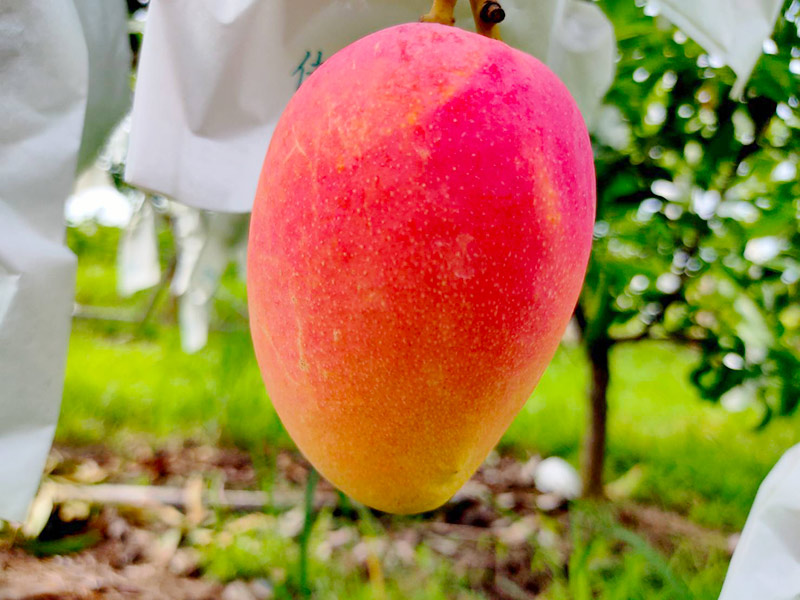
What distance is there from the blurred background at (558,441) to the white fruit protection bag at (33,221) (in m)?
0.32

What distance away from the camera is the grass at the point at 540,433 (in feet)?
3.05

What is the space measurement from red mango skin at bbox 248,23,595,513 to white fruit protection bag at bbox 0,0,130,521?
197 millimetres

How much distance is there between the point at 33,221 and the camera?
48 centimetres

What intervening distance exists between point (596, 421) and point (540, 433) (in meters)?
0.50

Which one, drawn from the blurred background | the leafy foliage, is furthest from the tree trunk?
the leafy foliage

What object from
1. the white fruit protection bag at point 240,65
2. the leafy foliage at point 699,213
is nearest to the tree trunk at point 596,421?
the leafy foliage at point 699,213

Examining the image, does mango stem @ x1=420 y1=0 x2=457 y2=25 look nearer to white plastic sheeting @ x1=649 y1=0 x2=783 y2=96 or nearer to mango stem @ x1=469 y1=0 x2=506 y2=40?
mango stem @ x1=469 y1=0 x2=506 y2=40

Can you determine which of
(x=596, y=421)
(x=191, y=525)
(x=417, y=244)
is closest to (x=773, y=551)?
(x=417, y=244)

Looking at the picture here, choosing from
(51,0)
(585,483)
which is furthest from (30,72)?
(585,483)

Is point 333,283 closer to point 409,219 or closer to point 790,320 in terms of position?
point 409,219

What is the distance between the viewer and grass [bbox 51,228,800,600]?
3.05ft

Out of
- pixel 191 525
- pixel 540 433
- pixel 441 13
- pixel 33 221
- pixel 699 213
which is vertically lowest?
pixel 540 433

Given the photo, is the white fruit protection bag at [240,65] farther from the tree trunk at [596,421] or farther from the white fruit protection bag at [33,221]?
the tree trunk at [596,421]

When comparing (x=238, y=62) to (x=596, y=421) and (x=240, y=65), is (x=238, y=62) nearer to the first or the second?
(x=240, y=65)
